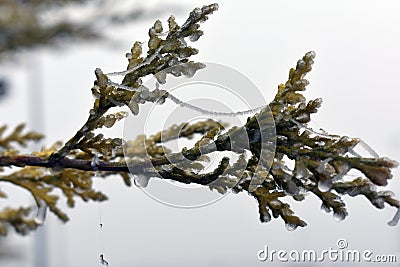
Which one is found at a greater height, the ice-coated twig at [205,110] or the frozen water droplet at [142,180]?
the ice-coated twig at [205,110]

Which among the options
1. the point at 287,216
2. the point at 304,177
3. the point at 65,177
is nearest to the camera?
the point at 304,177

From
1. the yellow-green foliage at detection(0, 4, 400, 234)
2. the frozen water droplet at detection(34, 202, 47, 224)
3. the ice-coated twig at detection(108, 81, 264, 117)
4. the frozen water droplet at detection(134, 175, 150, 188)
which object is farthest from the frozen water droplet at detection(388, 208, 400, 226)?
the frozen water droplet at detection(34, 202, 47, 224)

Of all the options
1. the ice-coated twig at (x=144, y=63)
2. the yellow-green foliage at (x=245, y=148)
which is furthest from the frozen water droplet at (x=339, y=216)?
the ice-coated twig at (x=144, y=63)

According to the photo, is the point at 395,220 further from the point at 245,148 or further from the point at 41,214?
the point at 41,214

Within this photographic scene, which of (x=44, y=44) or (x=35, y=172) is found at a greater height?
(x=44, y=44)

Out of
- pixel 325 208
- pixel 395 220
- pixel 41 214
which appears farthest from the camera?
pixel 41 214

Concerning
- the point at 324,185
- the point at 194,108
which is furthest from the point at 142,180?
the point at 324,185

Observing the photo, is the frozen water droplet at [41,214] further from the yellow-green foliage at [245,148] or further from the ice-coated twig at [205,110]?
the ice-coated twig at [205,110]

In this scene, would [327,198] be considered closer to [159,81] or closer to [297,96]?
[297,96]

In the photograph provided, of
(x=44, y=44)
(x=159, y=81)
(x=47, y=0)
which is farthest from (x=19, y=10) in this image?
(x=159, y=81)
